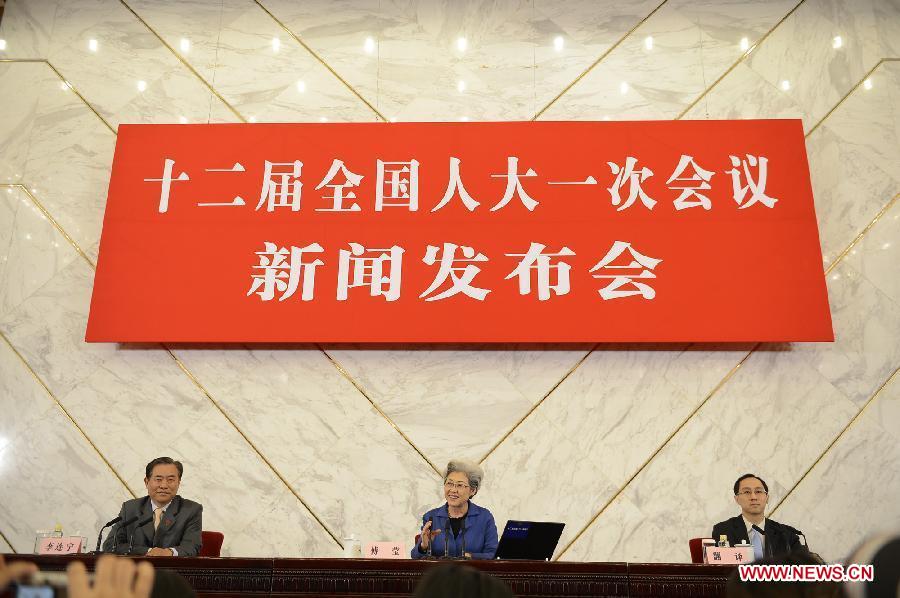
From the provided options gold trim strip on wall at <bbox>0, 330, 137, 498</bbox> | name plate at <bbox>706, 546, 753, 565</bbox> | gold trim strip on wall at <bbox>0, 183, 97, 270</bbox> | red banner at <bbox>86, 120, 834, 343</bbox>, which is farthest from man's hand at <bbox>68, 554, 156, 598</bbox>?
gold trim strip on wall at <bbox>0, 183, 97, 270</bbox>

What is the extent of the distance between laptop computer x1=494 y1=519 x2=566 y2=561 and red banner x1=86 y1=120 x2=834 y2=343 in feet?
4.49

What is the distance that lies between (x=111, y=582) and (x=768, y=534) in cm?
340

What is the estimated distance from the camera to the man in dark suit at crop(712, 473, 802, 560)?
380cm

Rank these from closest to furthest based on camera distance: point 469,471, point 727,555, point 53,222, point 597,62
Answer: point 727,555 < point 469,471 < point 53,222 < point 597,62

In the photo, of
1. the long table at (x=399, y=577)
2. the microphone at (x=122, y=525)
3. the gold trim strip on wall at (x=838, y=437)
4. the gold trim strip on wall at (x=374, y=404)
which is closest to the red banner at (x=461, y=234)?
the gold trim strip on wall at (x=374, y=404)

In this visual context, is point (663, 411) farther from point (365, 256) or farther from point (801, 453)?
point (365, 256)

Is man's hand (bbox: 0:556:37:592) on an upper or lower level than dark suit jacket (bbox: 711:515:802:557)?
lower

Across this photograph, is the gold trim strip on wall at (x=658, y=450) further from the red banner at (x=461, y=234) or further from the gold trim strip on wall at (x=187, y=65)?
the gold trim strip on wall at (x=187, y=65)

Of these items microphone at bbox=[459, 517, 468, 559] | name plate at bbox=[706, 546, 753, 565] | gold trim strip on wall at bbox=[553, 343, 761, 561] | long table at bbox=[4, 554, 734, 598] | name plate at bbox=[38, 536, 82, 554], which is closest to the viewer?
long table at bbox=[4, 554, 734, 598]

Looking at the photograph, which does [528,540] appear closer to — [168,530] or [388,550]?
[388,550]

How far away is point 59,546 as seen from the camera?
128 inches

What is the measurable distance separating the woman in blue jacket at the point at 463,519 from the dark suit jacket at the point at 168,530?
958 mm

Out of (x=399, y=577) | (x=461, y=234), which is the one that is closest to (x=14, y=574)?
(x=399, y=577)

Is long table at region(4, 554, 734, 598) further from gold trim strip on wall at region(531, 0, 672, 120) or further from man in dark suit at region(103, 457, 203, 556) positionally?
gold trim strip on wall at region(531, 0, 672, 120)
